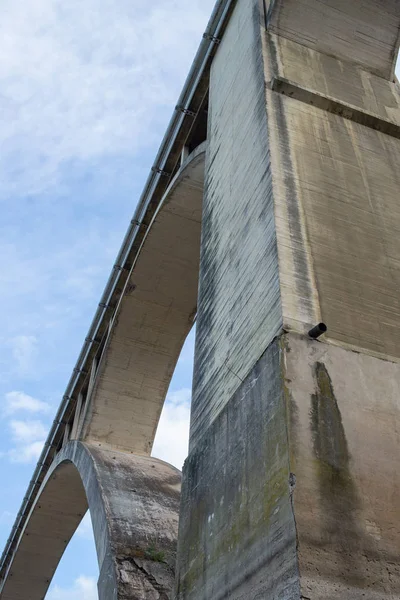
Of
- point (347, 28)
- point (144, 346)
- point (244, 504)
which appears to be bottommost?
point (244, 504)

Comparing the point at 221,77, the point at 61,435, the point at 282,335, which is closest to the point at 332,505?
the point at 282,335

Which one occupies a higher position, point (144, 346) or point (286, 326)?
point (144, 346)

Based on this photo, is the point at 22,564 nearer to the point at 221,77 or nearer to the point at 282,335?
the point at 221,77

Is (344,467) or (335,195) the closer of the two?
(344,467)

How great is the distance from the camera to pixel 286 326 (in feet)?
15.8

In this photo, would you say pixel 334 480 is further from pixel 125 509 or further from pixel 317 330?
pixel 125 509

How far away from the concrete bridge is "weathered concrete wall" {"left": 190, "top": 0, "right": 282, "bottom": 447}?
0.09 feet

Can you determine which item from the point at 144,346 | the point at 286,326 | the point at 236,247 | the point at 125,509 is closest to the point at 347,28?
the point at 236,247

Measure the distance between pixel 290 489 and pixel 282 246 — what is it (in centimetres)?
216

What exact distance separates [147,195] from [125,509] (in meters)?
6.45

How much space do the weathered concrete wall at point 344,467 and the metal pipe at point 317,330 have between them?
0.08 meters

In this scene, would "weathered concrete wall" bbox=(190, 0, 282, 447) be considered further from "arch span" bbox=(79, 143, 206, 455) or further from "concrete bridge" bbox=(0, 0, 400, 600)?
"arch span" bbox=(79, 143, 206, 455)

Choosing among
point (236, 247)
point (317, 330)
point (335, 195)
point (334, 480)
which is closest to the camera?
point (334, 480)

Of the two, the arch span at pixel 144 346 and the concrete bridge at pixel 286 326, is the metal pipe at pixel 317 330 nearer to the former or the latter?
the concrete bridge at pixel 286 326
